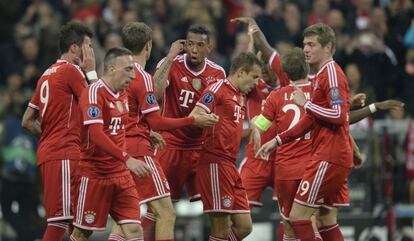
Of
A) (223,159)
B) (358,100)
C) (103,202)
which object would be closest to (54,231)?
(103,202)

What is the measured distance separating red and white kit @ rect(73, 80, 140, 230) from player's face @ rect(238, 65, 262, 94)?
1629 mm

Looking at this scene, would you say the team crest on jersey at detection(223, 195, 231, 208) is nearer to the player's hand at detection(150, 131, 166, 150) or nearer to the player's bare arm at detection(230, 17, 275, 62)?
the player's hand at detection(150, 131, 166, 150)

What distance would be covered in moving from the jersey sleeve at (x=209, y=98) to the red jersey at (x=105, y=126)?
3.53 ft

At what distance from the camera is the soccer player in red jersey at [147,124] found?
1234 cm

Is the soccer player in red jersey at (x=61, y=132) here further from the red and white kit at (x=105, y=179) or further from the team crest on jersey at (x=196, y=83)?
the team crest on jersey at (x=196, y=83)

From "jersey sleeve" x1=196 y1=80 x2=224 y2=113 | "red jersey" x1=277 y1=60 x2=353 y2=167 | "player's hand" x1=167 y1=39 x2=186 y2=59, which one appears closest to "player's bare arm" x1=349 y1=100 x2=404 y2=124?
"red jersey" x1=277 y1=60 x2=353 y2=167

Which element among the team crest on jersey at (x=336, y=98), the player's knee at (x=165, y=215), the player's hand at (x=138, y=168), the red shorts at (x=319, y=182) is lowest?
the player's knee at (x=165, y=215)

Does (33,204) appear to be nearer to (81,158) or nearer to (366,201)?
(366,201)

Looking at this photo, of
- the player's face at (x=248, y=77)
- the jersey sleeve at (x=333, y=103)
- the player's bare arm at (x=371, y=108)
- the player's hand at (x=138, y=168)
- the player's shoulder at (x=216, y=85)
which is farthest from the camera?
the player's bare arm at (x=371, y=108)

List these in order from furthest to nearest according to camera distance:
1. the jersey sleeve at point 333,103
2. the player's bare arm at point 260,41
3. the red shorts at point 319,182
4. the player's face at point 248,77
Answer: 1. the player's bare arm at point 260,41
2. the player's face at point 248,77
3. the red shorts at point 319,182
4. the jersey sleeve at point 333,103

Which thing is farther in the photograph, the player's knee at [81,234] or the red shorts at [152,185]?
the red shorts at [152,185]

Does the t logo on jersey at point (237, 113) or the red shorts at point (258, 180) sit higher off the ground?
the t logo on jersey at point (237, 113)

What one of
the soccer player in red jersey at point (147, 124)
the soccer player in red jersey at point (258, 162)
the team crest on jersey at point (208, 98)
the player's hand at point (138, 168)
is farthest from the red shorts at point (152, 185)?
the soccer player in red jersey at point (258, 162)

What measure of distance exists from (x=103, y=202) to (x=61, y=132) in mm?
1058
